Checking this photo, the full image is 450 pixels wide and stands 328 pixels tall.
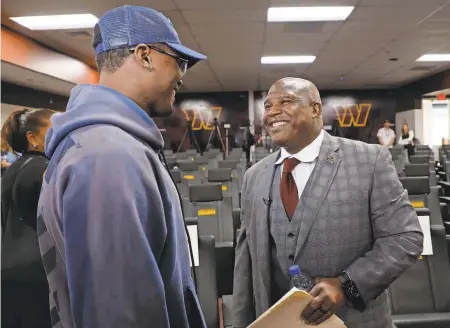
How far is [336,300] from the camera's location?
4.54 ft

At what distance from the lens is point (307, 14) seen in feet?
21.2

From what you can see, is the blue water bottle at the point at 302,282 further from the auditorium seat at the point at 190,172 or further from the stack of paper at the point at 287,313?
the auditorium seat at the point at 190,172

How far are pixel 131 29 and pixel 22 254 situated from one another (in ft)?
4.56

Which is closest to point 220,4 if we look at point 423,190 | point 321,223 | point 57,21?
point 57,21

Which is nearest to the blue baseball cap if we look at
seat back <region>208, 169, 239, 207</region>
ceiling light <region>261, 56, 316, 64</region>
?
seat back <region>208, 169, 239, 207</region>

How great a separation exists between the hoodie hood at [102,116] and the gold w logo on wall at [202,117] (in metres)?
17.6

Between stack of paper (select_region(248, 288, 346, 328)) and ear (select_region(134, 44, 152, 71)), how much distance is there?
68 cm

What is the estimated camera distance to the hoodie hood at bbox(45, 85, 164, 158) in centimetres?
85

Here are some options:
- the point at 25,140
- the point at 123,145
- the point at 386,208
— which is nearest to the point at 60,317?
the point at 123,145

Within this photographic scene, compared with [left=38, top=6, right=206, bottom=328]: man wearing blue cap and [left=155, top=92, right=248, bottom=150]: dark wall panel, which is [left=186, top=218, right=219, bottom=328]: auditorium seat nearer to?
[left=38, top=6, right=206, bottom=328]: man wearing blue cap

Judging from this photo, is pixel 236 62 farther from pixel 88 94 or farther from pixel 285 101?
pixel 88 94

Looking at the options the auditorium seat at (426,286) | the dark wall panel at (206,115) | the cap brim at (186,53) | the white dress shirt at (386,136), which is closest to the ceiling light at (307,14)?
the auditorium seat at (426,286)

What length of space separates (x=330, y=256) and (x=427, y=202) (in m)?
2.63

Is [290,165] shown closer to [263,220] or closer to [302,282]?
[263,220]
